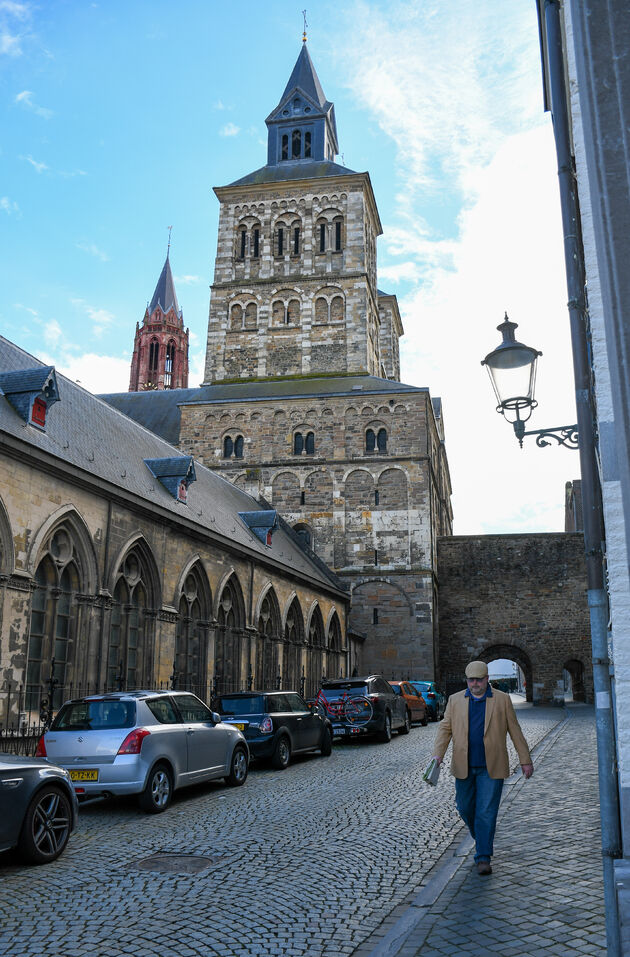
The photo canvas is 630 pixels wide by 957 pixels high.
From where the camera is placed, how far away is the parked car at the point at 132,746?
9.23 metres

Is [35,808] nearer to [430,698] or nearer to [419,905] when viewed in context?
[419,905]

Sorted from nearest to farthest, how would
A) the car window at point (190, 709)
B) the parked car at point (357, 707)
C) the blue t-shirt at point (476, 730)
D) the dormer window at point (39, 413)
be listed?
1. the blue t-shirt at point (476, 730)
2. the car window at point (190, 709)
3. the dormer window at point (39, 413)
4. the parked car at point (357, 707)

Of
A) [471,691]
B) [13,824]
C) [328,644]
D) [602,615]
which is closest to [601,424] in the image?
[602,615]

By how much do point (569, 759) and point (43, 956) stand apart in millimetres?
11105

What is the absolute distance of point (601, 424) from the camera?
3650 millimetres

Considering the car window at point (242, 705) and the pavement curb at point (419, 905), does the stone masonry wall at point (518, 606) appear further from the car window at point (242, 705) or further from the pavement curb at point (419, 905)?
the pavement curb at point (419, 905)

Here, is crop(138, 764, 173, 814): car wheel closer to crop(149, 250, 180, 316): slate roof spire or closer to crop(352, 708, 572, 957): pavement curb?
crop(352, 708, 572, 957): pavement curb

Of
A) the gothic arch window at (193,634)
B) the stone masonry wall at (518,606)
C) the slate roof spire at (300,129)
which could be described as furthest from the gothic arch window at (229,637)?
the slate roof spire at (300,129)

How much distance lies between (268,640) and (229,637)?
122 inches

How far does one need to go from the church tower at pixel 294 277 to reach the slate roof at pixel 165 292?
33.7 meters

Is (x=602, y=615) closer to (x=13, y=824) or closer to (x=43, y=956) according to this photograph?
(x=43, y=956)

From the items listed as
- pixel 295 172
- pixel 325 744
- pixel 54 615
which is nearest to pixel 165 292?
pixel 295 172

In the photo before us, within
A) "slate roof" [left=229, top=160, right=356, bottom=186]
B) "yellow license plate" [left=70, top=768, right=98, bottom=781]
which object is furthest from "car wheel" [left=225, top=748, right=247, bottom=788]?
"slate roof" [left=229, top=160, right=356, bottom=186]

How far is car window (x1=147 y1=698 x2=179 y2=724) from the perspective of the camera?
10148 mm
